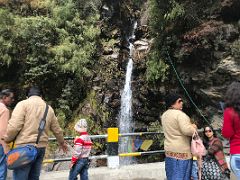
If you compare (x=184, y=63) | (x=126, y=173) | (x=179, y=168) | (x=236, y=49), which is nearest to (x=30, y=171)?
(x=179, y=168)

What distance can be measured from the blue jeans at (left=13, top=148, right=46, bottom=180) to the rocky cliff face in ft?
26.9

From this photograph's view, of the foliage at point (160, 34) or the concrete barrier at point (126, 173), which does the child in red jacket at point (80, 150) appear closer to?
the concrete barrier at point (126, 173)

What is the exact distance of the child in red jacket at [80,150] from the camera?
5.92 meters

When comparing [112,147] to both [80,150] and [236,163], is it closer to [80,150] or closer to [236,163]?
[80,150]

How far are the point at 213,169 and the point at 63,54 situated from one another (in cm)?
1119

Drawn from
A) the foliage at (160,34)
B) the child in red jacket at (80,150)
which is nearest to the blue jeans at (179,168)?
the child in red jacket at (80,150)

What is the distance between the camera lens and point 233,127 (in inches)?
163

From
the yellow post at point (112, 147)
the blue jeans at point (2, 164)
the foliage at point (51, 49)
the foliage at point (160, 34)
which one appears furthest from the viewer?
the foliage at point (51, 49)

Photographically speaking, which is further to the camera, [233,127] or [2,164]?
[2,164]

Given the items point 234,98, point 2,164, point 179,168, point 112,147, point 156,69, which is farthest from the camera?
point 156,69

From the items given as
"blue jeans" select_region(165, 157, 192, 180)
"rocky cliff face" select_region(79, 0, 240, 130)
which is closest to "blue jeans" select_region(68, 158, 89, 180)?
"blue jeans" select_region(165, 157, 192, 180)

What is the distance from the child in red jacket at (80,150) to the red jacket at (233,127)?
2662mm

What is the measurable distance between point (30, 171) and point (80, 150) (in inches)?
41.7

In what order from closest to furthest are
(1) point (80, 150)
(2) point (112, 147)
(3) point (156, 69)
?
(1) point (80, 150), (2) point (112, 147), (3) point (156, 69)
